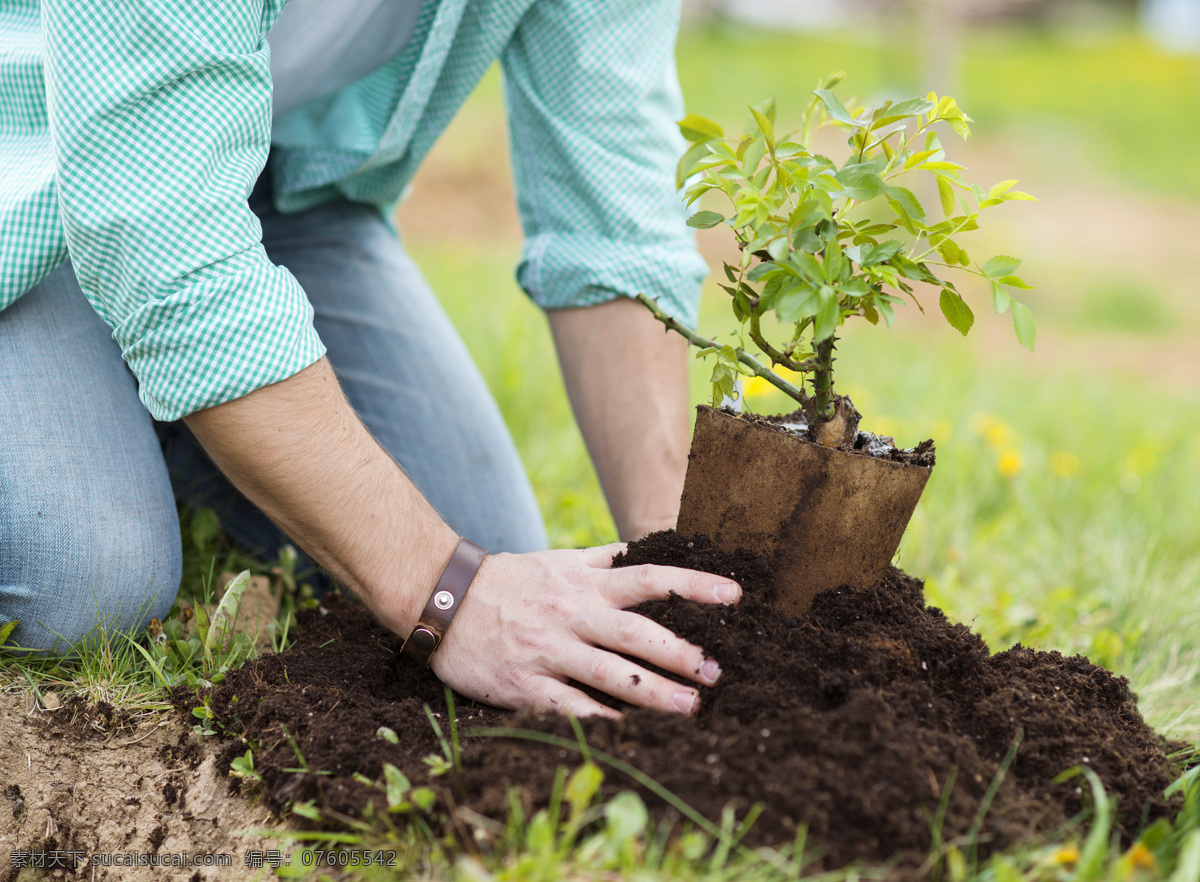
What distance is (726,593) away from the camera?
1.24 metres

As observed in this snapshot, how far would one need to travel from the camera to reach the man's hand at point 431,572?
1.22m

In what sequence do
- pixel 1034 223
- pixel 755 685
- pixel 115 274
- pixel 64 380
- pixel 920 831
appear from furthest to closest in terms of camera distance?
1. pixel 1034 223
2. pixel 64 380
3. pixel 115 274
4. pixel 755 685
5. pixel 920 831

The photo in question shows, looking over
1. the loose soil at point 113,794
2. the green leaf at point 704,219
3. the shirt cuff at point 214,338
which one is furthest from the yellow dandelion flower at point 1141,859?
the shirt cuff at point 214,338

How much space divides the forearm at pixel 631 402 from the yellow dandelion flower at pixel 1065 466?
5.11ft

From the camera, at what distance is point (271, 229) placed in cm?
221

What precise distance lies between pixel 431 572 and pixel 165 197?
2.11ft

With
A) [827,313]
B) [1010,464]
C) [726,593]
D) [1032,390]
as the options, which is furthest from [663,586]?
[1032,390]

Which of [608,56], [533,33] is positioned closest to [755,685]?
[608,56]

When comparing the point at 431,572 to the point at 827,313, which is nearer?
the point at 827,313

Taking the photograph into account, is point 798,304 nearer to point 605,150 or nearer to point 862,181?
point 862,181

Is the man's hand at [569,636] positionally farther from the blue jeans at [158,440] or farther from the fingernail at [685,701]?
the blue jeans at [158,440]

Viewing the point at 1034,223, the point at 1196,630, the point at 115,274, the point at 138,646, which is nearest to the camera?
the point at 115,274

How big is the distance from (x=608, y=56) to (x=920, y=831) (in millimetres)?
1521

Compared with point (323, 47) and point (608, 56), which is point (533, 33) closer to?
point (608, 56)
